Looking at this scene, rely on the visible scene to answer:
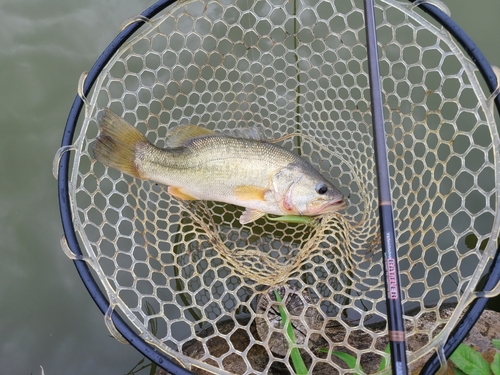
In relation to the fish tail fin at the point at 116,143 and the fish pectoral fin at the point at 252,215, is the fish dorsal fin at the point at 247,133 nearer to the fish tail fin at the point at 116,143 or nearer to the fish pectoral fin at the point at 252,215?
the fish pectoral fin at the point at 252,215

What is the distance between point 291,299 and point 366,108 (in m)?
1.63

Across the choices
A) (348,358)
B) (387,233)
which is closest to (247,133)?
(387,233)

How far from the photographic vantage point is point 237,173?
10.0ft

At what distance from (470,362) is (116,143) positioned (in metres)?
2.49

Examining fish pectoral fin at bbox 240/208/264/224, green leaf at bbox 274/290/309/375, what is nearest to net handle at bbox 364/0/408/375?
green leaf at bbox 274/290/309/375

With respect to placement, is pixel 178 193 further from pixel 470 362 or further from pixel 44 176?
pixel 470 362

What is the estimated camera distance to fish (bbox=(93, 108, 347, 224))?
2975 millimetres

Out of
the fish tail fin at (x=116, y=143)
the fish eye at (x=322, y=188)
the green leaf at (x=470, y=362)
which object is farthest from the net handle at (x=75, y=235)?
the green leaf at (x=470, y=362)

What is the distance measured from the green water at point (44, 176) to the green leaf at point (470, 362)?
2228 millimetres

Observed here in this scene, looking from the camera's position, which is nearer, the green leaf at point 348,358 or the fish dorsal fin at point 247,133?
the green leaf at point 348,358

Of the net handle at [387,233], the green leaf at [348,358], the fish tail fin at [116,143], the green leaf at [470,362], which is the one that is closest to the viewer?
the net handle at [387,233]

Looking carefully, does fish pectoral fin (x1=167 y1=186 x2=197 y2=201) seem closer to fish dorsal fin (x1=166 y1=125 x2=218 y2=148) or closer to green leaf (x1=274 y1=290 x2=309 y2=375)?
fish dorsal fin (x1=166 y1=125 x2=218 y2=148)

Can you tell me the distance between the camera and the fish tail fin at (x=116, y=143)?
2816mm

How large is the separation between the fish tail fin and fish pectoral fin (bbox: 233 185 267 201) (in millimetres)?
701
